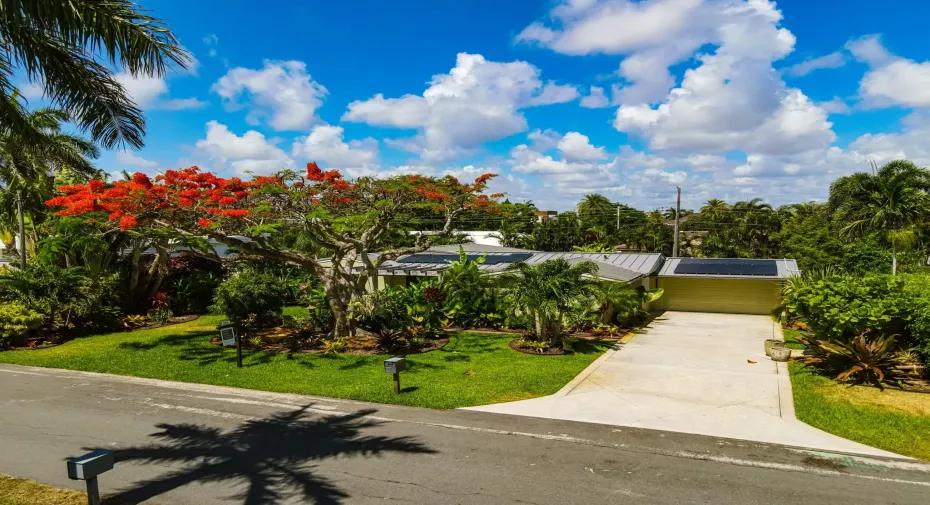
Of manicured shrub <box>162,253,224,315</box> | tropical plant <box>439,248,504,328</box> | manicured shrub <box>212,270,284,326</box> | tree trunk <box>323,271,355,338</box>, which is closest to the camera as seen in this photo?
tree trunk <box>323,271,355,338</box>

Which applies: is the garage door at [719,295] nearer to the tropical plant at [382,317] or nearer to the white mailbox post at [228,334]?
the tropical plant at [382,317]

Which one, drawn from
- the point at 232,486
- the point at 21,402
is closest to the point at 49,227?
the point at 21,402

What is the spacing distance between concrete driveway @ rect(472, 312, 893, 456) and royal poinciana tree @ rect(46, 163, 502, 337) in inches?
256

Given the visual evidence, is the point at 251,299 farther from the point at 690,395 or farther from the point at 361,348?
the point at 690,395

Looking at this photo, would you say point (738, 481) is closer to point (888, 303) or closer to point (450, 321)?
point (888, 303)

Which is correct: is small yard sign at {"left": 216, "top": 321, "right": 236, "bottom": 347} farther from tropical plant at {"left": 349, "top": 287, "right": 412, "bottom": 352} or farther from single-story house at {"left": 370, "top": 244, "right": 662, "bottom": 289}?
Result: single-story house at {"left": 370, "top": 244, "right": 662, "bottom": 289}

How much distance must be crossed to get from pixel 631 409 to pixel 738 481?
2842 mm

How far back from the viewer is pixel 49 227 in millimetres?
18156

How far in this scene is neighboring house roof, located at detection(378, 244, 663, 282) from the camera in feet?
59.7

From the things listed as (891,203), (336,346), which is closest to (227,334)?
(336,346)

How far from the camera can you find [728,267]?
20.8 metres

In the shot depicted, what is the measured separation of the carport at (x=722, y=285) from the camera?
19875 mm

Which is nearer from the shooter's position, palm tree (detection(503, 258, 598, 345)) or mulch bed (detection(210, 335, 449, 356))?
palm tree (detection(503, 258, 598, 345))

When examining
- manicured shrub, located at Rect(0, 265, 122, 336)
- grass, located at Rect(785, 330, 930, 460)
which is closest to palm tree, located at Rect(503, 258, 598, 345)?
grass, located at Rect(785, 330, 930, 460)
